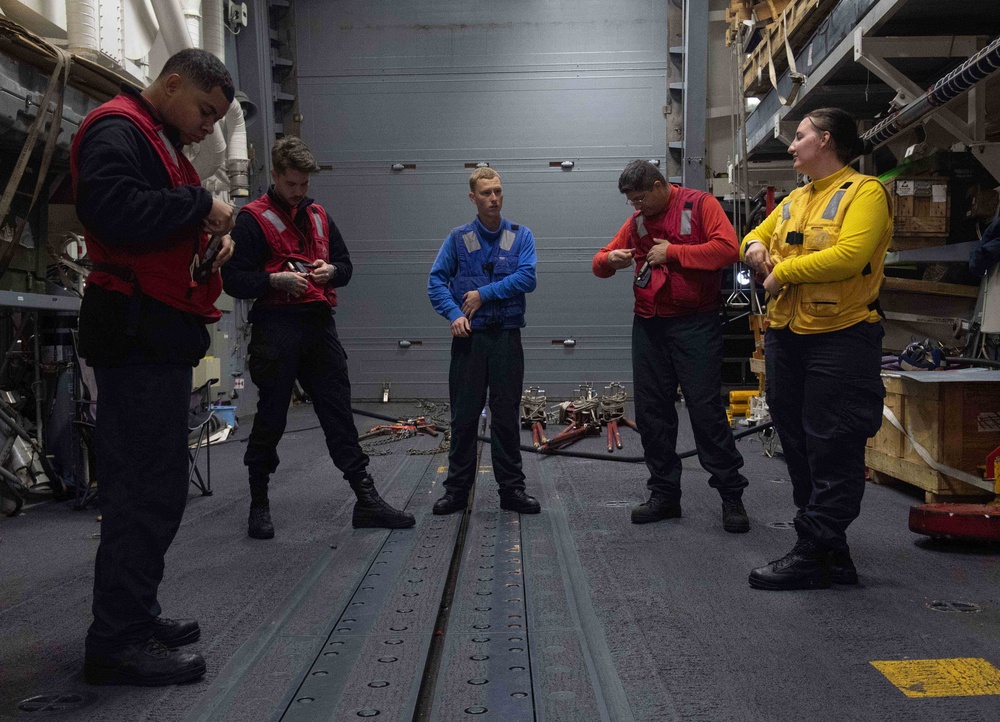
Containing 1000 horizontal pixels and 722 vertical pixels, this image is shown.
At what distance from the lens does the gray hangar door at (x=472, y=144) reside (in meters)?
10.8

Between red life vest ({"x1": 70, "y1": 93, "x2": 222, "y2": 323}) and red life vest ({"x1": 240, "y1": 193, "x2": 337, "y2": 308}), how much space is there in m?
1.48

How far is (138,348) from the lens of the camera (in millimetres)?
2420

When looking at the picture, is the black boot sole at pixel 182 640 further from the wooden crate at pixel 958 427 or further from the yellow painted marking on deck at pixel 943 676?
the wooden crate at pixel 958 427

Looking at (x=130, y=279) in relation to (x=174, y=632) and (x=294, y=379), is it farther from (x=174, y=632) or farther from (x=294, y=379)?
(x=294, y=379)

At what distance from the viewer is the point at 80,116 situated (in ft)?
17.7

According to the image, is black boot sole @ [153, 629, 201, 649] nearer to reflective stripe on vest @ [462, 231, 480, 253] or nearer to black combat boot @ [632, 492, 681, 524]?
black combat boot @ [632, 492, 681, 524]

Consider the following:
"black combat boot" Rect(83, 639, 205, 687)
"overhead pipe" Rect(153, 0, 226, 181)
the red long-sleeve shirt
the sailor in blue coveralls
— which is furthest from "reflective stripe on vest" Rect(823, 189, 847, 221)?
"overhead pipe" Rect(153, 0, 226, 181)

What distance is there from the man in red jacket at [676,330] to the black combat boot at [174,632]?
7.89 feet

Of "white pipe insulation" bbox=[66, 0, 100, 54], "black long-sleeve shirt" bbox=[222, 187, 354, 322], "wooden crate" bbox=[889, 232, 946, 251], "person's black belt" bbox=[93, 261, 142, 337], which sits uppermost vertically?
"white pipe insulation" bbox=[66, 0, 100, 54]

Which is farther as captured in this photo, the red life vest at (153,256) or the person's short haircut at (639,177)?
the person's short haircut at (639,177)

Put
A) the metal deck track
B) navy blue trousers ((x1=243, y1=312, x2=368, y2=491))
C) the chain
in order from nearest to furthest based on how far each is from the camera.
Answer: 1. the metal deck track
2. navy blue trousers ((x1=243, y1=312, x2=368, y2=491))
3. the chain

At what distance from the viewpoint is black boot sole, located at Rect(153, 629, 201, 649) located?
8.78ft

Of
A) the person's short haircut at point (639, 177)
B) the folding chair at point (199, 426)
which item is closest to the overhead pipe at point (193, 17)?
the folding chair at point (199, 426)

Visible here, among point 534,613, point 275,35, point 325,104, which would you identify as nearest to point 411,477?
point 534,613
